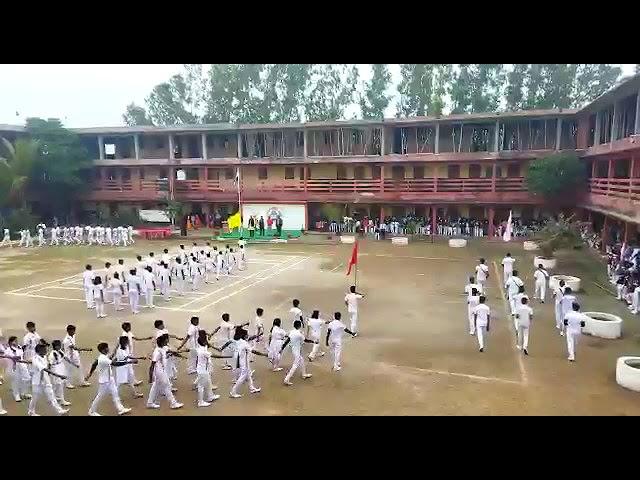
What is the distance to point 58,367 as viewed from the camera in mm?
9211

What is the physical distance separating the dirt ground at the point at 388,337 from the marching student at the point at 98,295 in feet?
0.86

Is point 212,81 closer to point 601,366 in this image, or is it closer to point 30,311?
point 30,311

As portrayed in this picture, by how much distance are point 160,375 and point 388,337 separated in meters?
5.86

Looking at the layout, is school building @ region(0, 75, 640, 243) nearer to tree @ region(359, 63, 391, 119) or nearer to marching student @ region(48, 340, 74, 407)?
tree @ region(359, 63, 391, 119)

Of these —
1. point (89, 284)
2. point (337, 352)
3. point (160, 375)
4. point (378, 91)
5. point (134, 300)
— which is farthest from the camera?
point (378, 91)

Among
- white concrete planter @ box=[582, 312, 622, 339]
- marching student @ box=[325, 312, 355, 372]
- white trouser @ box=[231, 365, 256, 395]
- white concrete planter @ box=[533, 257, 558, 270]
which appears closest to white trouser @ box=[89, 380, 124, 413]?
white trouser @ box=[231, 365, 256, 395]

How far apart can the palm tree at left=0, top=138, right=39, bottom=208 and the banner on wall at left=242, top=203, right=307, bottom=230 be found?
13.5 m

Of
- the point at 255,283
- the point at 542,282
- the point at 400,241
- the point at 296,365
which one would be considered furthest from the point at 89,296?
the point at 400,241

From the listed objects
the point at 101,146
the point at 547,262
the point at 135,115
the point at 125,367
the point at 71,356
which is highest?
the point at 135,115

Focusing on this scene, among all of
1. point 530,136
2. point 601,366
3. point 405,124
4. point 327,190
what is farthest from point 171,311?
point 530,136

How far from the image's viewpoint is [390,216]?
33781mm

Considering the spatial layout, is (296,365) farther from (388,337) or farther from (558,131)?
(558,131)

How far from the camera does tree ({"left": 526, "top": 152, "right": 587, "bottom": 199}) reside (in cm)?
2600

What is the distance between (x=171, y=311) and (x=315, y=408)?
7593 mm
